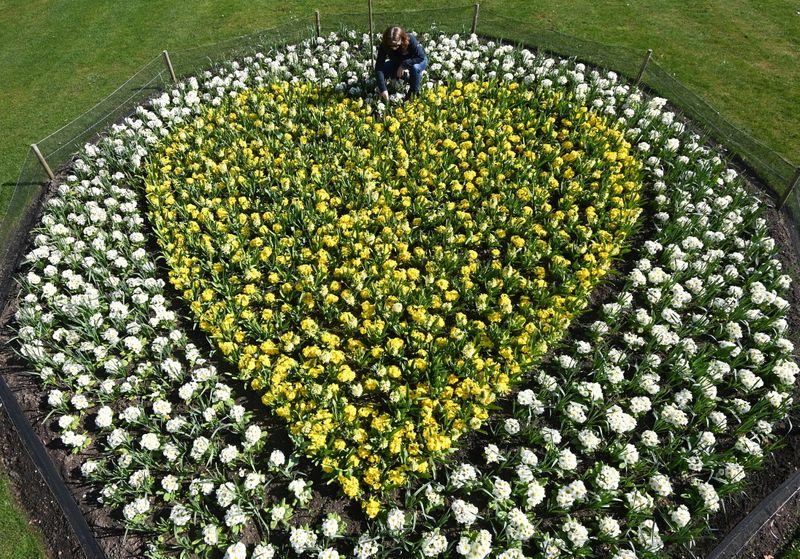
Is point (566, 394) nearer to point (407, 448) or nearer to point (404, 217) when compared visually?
point (407, 448)

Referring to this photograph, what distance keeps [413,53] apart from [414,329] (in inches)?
208

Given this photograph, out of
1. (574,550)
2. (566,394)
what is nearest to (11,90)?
(566,394)

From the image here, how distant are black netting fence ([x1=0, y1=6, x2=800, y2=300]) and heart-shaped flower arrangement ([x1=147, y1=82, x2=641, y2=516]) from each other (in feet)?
5.14

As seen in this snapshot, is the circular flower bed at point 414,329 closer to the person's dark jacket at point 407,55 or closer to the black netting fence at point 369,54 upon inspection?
the black netting fence at point 369,54

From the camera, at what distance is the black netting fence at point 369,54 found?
6.95 meters

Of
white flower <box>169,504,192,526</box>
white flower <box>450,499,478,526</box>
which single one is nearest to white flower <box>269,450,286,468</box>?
white flower <box>169,504,192,526</box>

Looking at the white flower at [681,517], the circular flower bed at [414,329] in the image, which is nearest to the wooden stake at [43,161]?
the circular flower bed at [414,329]

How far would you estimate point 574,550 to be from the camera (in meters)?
4.03

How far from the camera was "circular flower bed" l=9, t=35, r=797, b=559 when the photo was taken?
434 cm

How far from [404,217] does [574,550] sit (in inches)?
167

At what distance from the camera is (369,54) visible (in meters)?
9.72

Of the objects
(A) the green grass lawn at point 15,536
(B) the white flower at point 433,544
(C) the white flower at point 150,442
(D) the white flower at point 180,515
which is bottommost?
(A) the green grass lawn at point 15,536

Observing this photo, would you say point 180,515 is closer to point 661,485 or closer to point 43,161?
point 661,485

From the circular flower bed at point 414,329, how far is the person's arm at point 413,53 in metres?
0.75
